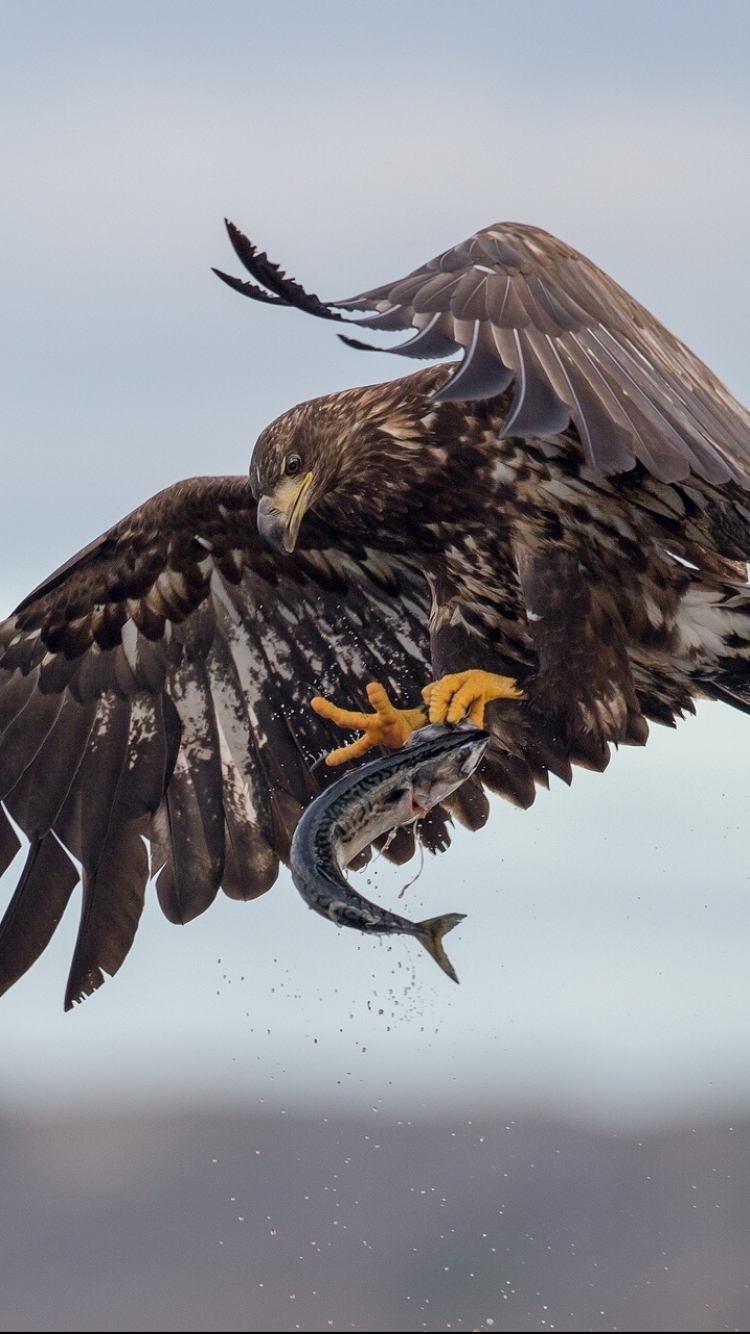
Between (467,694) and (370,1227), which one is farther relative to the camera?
(370,1227)

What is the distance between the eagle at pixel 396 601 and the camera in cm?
702

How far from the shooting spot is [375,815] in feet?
25.3

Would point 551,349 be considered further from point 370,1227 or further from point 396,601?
point 370,1227

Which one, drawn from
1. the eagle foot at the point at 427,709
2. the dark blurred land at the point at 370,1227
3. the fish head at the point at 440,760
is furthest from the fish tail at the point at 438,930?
the dark blurred land at the point at 370,1227

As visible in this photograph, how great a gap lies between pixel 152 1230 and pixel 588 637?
47187 mm

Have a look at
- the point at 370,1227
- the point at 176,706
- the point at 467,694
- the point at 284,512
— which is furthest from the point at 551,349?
the point at 370,1227

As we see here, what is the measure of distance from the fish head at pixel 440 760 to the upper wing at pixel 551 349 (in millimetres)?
1507

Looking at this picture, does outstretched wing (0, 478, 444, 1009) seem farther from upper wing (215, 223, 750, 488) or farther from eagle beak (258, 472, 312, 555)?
upper wing (215, 223, 750, 488)

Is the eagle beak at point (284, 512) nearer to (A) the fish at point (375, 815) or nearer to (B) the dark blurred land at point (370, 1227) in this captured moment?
(A) the fish at point (375, 815)

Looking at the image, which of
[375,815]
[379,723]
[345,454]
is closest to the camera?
[375,815]

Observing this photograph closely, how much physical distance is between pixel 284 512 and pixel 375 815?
1253 millimetres

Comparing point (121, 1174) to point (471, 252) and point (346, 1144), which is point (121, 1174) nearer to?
point (346, 1144)

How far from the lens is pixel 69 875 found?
9664 mm

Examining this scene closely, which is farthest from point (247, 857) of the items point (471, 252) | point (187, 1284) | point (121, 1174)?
point (121, 1174)
